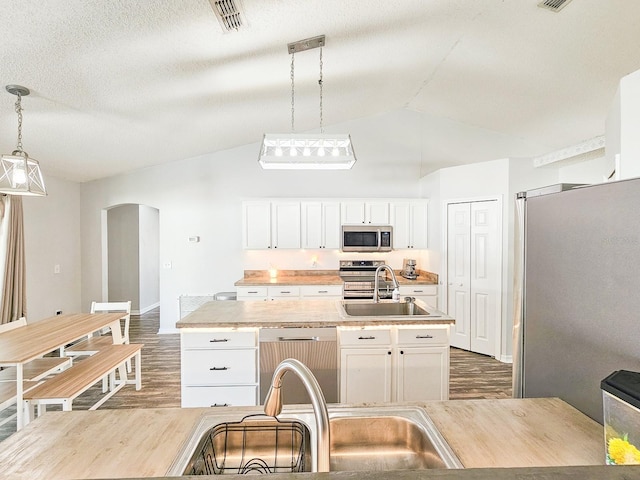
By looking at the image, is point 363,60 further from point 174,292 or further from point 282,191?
point 174,292

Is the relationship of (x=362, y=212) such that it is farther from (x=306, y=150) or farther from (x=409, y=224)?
(x=306, y=150)

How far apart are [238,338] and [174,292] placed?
3.48 m

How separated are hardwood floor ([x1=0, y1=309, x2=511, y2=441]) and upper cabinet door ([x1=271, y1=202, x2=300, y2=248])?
2125 millimetres

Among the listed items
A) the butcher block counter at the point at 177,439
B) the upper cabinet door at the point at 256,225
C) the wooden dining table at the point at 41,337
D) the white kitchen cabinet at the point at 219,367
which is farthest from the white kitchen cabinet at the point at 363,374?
the upper cabinet door at the point at 256,225

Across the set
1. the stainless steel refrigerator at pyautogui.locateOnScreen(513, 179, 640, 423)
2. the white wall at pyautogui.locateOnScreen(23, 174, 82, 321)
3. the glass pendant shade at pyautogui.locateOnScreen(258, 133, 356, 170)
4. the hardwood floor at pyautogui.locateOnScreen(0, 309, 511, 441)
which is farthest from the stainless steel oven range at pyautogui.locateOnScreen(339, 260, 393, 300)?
the white wall at pyautogui.locateOnScreen(23, 174, 82, 321)

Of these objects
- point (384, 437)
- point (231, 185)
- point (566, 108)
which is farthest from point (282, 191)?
point (384, 437)

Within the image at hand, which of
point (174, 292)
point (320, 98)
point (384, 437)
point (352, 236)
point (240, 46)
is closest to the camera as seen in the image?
point (384, 437)

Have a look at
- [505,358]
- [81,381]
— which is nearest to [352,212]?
[505,358]

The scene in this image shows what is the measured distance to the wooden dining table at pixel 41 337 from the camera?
222 cm

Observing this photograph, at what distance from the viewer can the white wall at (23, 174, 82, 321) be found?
443cm

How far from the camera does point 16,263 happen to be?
4020 mm

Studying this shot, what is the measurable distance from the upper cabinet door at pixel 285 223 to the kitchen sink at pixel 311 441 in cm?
391

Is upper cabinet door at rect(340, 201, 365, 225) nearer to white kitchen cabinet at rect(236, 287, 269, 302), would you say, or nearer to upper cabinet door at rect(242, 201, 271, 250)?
upper cabinet door at rect(242, 201, 271, 250)

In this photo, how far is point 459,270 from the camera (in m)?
4.60
